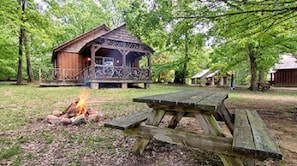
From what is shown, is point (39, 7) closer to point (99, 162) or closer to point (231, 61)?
point (231, 61)

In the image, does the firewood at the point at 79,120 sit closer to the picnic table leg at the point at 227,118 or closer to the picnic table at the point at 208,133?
the picnic table at the point at 208,133

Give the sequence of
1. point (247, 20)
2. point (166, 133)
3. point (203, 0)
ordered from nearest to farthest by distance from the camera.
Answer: point (166, 133)
point (203, 0)
point (247, 20)

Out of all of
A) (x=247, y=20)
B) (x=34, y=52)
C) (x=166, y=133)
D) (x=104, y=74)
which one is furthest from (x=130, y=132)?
(x=34, y=52)

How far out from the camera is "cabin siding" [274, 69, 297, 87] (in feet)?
83.6

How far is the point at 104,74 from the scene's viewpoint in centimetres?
1480

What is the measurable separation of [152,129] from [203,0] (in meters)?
4.15

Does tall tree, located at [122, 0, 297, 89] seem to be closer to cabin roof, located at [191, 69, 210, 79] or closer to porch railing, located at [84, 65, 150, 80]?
porch railing, located at [84, 65, 150, 80]

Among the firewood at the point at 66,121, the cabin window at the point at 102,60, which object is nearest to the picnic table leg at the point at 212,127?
the firewood at the point at 66,121

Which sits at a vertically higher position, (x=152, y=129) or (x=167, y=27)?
(x=167, y=27)

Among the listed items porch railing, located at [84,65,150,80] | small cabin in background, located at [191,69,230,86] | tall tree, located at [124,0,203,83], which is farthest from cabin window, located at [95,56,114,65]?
small cabin in background, located at [191,69,230,86]

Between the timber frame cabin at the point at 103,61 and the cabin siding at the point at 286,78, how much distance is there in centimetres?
2035

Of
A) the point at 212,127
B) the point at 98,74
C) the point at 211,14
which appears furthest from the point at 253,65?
the point at 212,127

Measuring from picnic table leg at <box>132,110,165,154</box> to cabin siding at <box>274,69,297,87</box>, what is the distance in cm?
2888

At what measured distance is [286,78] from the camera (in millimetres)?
26344
